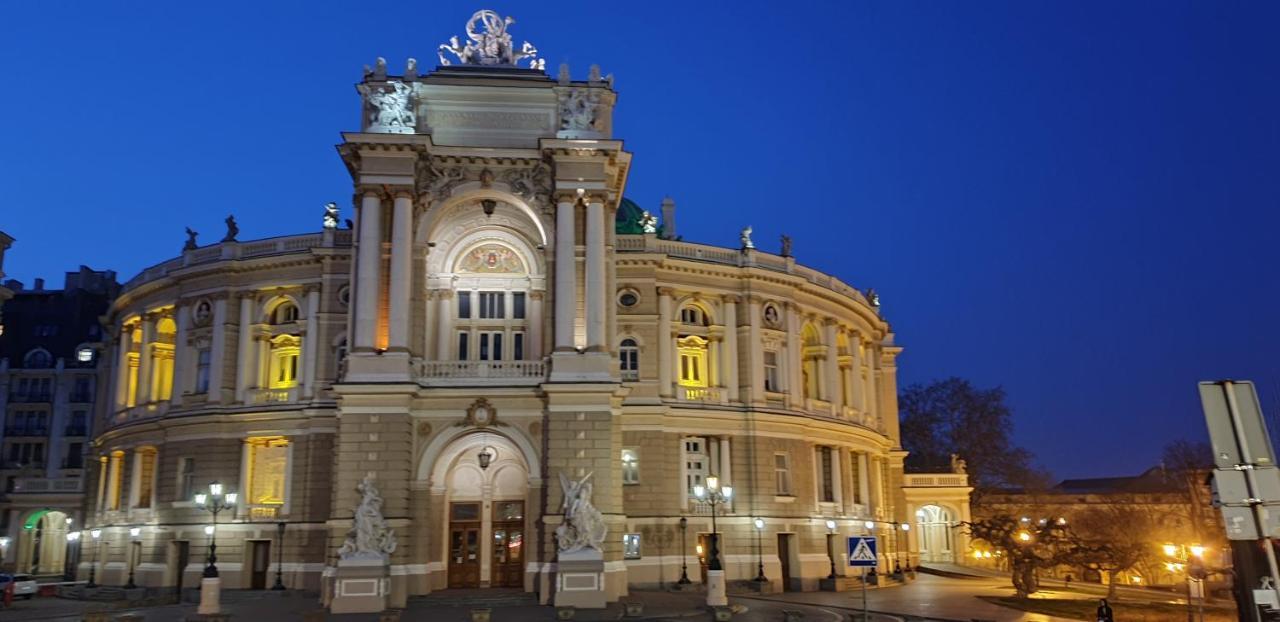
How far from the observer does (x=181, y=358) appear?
157 feet

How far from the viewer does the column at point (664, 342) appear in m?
46.7

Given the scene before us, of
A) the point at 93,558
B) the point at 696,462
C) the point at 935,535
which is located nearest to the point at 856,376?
the point at 696,462

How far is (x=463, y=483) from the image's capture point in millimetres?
37125

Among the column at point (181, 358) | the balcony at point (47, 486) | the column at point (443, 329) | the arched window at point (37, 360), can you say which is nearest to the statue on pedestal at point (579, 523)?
the column at point (443, 329)

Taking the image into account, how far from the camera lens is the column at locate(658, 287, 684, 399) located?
153 feet

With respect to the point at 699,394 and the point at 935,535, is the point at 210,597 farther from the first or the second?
the point at 935,535

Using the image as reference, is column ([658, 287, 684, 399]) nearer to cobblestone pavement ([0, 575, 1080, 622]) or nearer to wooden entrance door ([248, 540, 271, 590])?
cobblestone pavement ([0, 575, 1080, 622])

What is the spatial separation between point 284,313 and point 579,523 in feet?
70.2

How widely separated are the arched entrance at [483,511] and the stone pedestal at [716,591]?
677cm

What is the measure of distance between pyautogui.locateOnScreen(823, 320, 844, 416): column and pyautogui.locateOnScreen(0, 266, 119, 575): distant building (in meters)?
49.0

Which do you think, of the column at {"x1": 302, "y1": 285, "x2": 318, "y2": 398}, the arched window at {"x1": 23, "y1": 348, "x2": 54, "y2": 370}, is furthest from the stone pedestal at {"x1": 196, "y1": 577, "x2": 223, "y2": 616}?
the arched window at {"x1": 23, "y1": 348, "x2": 54, "y2": 370}

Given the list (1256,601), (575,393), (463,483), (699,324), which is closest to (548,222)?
(575,393)

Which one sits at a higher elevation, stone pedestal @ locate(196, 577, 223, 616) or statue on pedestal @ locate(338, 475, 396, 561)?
statue on pedestal @ locate(338, 475, 396, 561)

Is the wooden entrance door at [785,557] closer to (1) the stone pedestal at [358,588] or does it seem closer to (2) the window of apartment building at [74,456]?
(1) the stone pedestal at [358,588]
